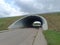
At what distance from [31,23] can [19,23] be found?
68.8 ft

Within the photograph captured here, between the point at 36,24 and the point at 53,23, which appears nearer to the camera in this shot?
the point at 53,23

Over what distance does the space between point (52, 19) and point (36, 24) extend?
356 inches

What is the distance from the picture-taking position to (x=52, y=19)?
60375mm

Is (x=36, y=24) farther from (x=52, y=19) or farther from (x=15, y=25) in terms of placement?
(x=15, y=25)

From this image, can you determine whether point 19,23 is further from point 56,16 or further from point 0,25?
point 56,16

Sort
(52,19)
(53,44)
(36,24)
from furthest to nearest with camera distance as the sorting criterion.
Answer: (36,24) < (52,19) < (53,44)

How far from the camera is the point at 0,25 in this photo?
185ft

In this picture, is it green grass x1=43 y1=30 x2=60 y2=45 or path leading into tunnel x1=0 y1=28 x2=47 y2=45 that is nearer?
path leading into tunnel x1=0 y1=28 x2=47 y2=45

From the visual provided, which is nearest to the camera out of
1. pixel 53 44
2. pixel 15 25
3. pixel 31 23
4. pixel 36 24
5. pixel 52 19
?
pixel 53 44

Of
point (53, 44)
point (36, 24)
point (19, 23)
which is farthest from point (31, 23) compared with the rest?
point (53, 44)

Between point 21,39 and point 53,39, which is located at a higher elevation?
point 21,39

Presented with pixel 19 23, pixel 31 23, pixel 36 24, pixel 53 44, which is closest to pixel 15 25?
pixel 19 23

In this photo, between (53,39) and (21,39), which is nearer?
(21,39)

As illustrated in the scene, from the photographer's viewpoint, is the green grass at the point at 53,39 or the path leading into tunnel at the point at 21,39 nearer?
the path leading into tunnel at the point at 21,39
